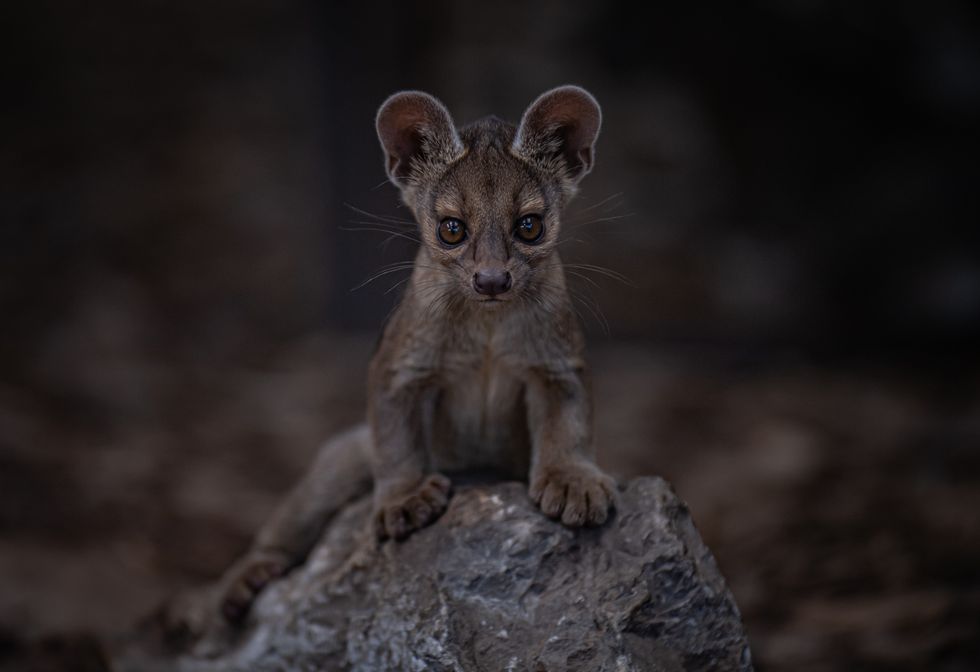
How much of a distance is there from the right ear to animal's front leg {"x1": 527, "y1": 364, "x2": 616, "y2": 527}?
3.30 feet

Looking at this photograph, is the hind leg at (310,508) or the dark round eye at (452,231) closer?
the dark round eye at (452,231)

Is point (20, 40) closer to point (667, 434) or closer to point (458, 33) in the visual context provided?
point (458, 33)

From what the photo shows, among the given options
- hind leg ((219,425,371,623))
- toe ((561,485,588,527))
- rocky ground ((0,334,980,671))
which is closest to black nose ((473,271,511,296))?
toe ((561,485,588,527))

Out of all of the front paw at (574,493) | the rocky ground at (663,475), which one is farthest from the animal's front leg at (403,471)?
the rocky ground at (663,475)

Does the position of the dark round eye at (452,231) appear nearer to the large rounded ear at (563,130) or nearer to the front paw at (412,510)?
the large rounded ear at (563,130)

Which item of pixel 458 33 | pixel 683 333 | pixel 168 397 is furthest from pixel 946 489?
pixel 168 397

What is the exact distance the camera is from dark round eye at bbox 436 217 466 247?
13.1ft

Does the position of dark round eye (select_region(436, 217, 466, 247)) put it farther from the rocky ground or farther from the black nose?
the rocky ground

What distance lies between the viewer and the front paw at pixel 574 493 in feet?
12.6

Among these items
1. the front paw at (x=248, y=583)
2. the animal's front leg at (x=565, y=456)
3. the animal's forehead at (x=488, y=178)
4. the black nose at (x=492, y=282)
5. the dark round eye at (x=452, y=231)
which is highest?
the animal's forehead at (x=488, y=178)

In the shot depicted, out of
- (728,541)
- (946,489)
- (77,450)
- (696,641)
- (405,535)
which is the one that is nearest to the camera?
(696,641)

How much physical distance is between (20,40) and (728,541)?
9.06 meters

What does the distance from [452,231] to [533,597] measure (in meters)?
1.42

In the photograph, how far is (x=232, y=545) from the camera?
7.17 meters
